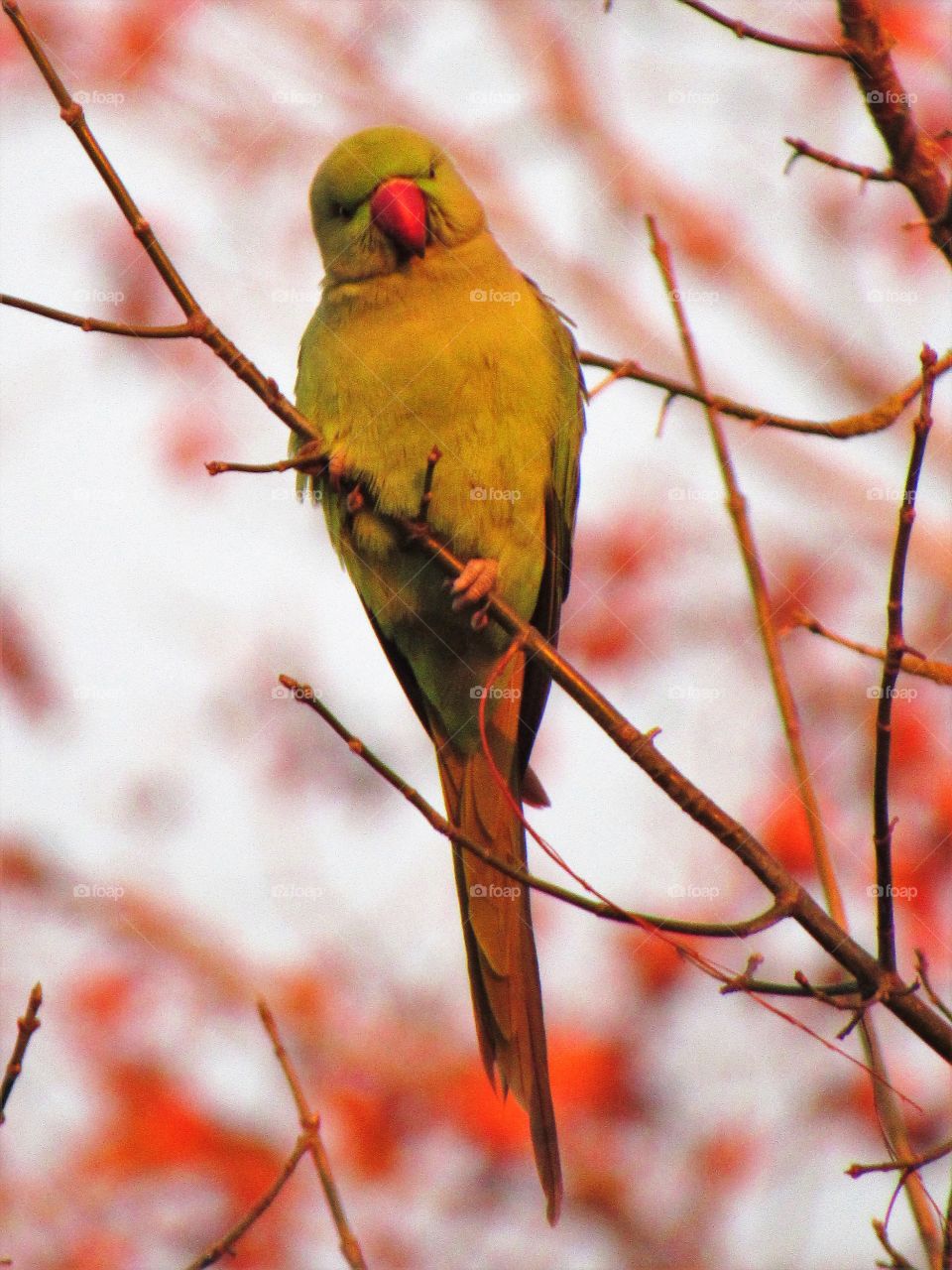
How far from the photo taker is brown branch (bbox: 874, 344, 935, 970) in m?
1.92

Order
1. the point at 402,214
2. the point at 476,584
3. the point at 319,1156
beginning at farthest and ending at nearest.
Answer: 1. the point at 402,214
2. the point at 476,584
3. the point at 319,1156

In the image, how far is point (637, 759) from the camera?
235 cm

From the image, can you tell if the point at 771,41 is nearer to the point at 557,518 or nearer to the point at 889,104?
the point at 889,104

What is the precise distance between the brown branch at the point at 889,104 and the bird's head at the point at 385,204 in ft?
5.37

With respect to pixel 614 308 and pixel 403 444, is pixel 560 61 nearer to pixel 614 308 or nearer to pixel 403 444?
pixel 614 308

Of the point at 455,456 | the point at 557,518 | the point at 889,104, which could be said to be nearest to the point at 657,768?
the point at 889,104

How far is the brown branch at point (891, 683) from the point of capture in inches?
75.6

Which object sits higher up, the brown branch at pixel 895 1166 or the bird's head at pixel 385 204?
the bird's head at pixel 385 204

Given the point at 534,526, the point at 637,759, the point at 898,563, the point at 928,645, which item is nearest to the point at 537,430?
the point at 534,526

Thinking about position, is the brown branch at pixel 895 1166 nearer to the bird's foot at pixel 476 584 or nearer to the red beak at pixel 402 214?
the bird's foot at pixel 476 584

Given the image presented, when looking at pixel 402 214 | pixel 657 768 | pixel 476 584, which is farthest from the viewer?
pixel 402 214

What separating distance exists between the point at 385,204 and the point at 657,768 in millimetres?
2165

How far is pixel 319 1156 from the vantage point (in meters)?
2.43

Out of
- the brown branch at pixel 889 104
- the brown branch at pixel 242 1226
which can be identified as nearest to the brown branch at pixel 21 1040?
the brown branch at pixel 242 1226
